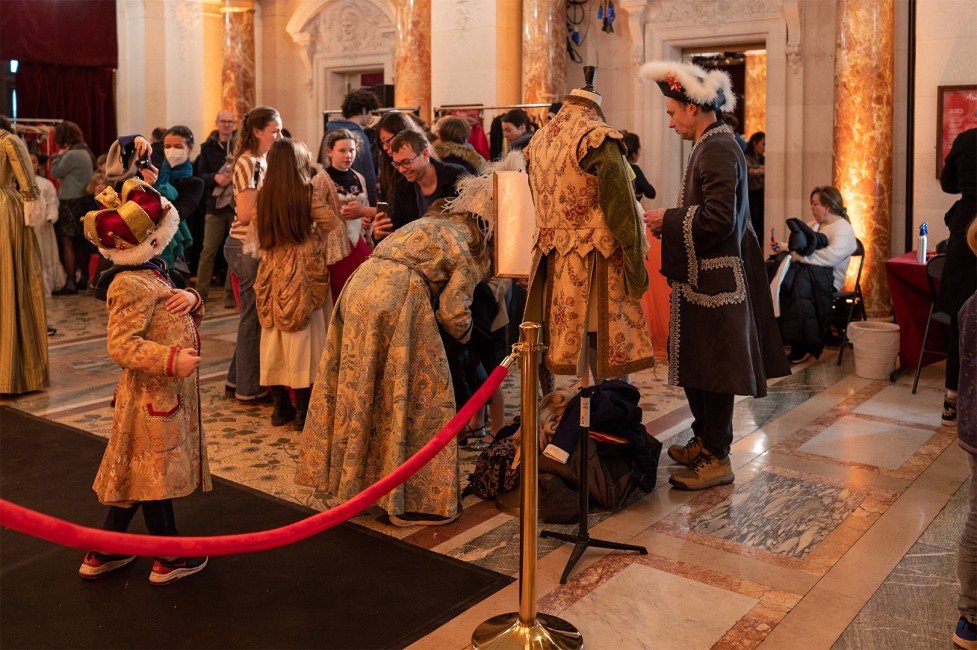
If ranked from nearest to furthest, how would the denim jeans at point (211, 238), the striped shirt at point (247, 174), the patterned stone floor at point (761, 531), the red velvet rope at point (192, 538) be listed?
the red velvet rope at point (192, 538) → the patterned stone floor at point (761, 531) → the striped shirt at point (247, 174) → the denim jeans at point (211, 238)

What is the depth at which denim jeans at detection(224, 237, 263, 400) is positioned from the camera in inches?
221

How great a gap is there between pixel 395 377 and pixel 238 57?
9.95 m

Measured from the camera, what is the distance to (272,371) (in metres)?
5.23

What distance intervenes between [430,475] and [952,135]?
521cm

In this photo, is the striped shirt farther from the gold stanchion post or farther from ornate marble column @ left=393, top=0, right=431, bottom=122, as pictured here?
ornate marble column @ left=393, top=0, right=431, bottom=122

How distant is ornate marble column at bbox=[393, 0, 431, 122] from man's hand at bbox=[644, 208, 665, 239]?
6958 mm

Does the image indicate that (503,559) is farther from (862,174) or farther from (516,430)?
(862,174)

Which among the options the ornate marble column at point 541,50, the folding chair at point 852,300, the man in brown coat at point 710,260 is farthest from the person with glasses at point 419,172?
the ornate marble column at point 541,50

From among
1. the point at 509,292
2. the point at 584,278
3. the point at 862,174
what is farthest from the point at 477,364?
the point at 862,174

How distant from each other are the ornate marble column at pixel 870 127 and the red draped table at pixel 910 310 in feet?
3.58

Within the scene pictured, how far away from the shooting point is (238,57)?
12.6 meters

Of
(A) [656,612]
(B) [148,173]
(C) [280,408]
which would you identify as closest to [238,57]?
(B) [148,173]

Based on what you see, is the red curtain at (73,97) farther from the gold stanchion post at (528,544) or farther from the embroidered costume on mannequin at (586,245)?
the gold stanchion post at (528,544)

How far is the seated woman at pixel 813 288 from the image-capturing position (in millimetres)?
6773
